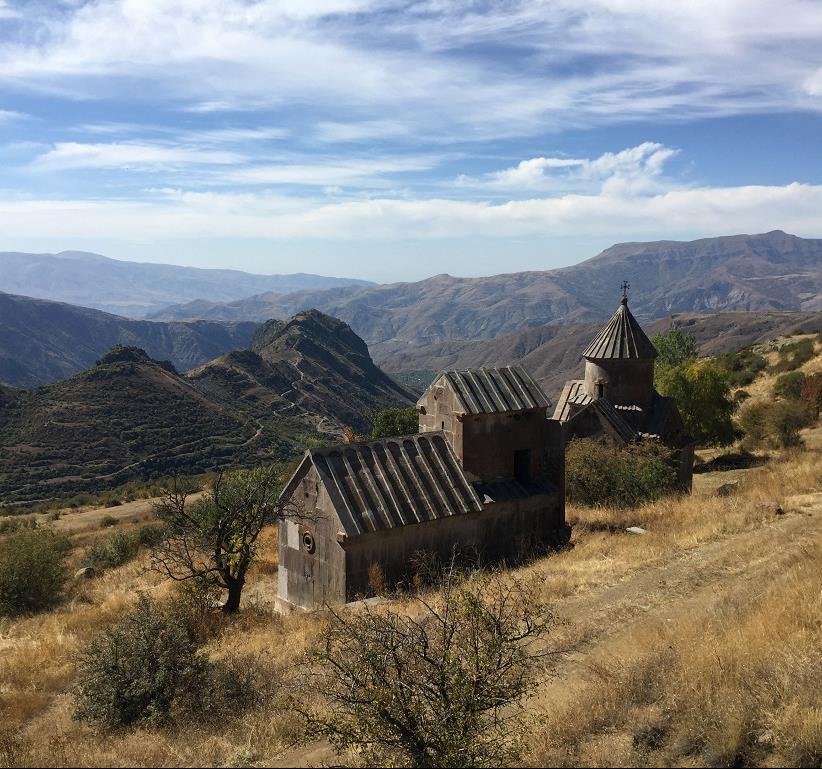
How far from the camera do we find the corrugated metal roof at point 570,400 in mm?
23531

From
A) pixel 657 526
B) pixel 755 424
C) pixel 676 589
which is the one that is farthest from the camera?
pixel 755 424

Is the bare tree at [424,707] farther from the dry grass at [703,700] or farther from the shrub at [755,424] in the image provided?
the shrub at [755,424]

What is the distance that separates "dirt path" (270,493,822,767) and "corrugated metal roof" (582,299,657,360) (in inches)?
457

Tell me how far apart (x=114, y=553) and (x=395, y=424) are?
67.3 feet

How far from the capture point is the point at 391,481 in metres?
13.7

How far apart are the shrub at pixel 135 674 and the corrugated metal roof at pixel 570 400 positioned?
1702 centimetres

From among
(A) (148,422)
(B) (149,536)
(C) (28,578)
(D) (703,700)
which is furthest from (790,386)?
(A) (148,422)

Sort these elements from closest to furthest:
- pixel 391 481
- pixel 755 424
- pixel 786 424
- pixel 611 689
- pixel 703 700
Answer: pixel 703 700, pixel 611 689, pixel 391 481, pixel 786 424, pixel 755 424

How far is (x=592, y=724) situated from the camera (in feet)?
19.6

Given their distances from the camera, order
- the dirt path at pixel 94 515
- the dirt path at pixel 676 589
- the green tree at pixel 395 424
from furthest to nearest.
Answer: the green tree at pixel 395 424
the dirt path at pixel 94 515
the dirt path at pixel 676 589

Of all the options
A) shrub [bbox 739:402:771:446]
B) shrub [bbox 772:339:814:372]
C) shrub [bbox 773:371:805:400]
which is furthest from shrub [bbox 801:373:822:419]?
shrub [bbox 772:339:814:372]

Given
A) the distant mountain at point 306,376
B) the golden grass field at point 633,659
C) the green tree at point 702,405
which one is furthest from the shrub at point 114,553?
the distant mountain at point 306,376

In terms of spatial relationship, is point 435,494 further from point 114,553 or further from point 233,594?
point 114,553

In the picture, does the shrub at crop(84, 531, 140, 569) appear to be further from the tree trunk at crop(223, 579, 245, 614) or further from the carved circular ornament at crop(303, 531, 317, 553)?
the carved circular ornament at crop(303, 531, 317, 553)
